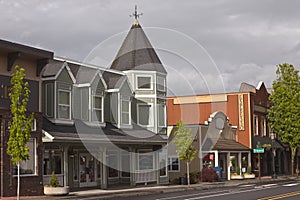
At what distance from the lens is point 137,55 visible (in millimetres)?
40281

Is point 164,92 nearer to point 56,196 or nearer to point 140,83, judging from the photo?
point 140,83

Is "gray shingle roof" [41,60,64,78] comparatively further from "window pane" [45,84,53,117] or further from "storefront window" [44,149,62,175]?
"storefront window" [44,149,62,175]

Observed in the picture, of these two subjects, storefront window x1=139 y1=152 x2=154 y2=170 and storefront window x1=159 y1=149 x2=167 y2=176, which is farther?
storefront window x1=159 y1=149 x2=167 y2=176

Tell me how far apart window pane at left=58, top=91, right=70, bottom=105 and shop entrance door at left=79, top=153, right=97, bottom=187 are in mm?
3952

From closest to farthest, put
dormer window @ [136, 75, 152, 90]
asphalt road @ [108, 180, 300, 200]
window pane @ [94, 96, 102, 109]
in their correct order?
asphalt road @ [108, 180, 300, 200]
window pane @ [94, 96, 102, 109]
dormer window @ [136, 75, 152, 90]

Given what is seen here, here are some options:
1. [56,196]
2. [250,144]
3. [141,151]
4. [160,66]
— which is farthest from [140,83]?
[250,144]

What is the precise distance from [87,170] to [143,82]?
8.23 metres

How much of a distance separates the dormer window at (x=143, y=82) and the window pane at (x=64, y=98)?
8027mm

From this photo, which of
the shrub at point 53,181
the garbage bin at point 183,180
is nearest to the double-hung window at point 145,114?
the garbage bin at point 183,180

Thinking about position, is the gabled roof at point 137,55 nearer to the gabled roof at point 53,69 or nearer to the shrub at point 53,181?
the gabled roof at point 53,69

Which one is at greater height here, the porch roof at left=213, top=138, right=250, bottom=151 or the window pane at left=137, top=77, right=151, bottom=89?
the window pane at left=137, top=77, right=151, bottom=89

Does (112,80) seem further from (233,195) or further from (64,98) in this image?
(233,195)

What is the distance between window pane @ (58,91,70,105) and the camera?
3172 cm

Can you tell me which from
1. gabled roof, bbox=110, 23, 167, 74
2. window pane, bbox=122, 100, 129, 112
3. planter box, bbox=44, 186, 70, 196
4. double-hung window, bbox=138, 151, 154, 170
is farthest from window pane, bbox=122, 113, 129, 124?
planter box, bbox=44, 186, 70, 196
